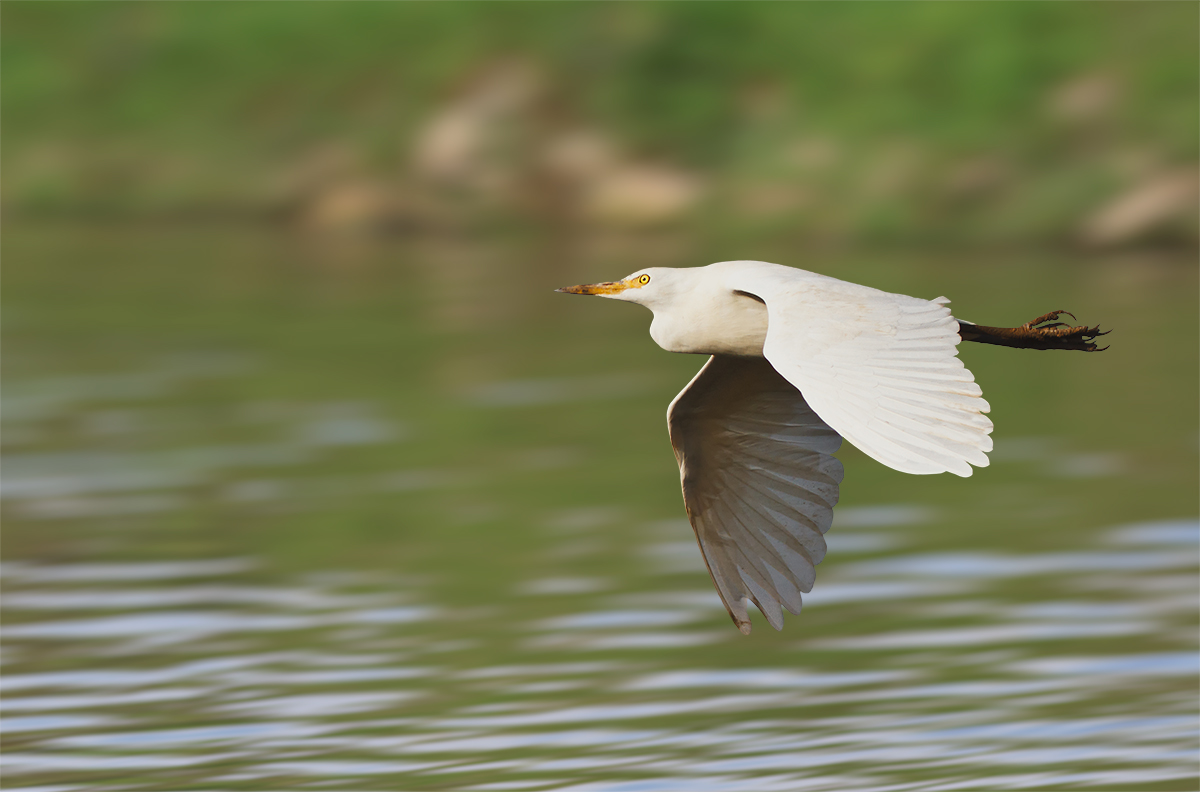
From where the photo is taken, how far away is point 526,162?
59.7 feet

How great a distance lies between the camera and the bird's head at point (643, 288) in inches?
211

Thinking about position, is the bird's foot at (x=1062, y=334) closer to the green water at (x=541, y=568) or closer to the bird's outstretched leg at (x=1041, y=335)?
the bird's outstretched leg at (x=1041, y=335)

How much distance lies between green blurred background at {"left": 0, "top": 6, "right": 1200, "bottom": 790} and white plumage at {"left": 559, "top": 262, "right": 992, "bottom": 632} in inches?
38.3

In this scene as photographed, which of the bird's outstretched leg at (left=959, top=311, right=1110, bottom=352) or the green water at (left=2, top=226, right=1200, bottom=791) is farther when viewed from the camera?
the green water at (left=2, top=226, right=1200, bottom=791)

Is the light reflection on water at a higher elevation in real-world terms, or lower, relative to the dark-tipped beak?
lower

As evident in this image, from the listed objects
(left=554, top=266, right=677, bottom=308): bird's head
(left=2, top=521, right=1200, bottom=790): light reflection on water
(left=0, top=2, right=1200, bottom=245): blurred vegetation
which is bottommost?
(left=2, top=521, right=1200, bottom=790): light reflection on water

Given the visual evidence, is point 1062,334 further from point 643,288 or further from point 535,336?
point 535,336

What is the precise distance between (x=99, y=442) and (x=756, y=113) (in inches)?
294

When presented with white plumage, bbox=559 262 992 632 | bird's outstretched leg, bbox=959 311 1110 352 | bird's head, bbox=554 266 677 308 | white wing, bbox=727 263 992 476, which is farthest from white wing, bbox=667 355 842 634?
white wing, bbox=727 263 992 476

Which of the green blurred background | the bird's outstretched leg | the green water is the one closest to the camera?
the bird's outstretched leg

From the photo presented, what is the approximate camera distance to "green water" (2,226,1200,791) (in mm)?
6754

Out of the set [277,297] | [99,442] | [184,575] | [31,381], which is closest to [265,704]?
[184,575]

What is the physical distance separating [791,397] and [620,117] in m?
12.5

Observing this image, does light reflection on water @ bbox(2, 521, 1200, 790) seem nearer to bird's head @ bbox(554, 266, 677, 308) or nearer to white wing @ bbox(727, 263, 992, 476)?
bird's head @ bbox(554, 266, 677, 308)
